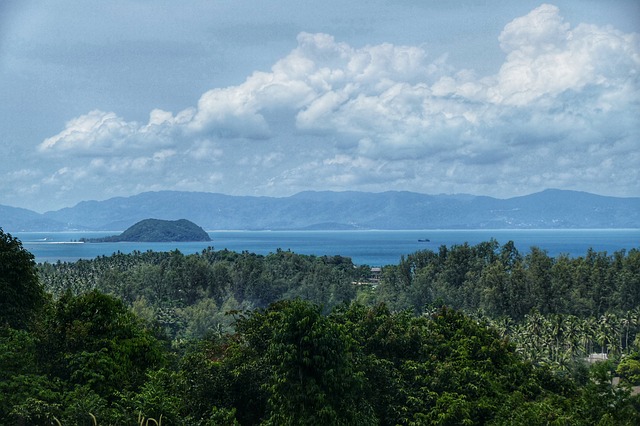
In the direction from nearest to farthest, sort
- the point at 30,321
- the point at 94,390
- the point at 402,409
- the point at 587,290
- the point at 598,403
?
the point at 598,403 → the point at 94,390 → the point at 402,409 → the point at 30,321 → the point at 587,290

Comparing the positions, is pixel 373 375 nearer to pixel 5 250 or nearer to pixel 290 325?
pixel 290 325

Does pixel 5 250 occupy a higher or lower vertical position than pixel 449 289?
higher

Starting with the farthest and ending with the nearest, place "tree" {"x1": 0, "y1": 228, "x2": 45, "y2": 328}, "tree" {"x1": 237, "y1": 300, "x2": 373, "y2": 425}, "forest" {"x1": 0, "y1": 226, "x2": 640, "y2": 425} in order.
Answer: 1. "tree" {"x1": 0, "y1": 228, "x2": 45, "y2": 328}
2. "forest" {"x1": 0, "y1": 226, "x2": 640, "y2": 425}
3. "tree" {"x1": 237, "y1": 300, "x2": 373, "y2": 425}

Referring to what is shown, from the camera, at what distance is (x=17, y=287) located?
1656cm

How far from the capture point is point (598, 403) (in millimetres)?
12445

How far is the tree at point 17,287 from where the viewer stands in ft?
52.6

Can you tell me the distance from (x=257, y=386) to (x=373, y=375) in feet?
9.49

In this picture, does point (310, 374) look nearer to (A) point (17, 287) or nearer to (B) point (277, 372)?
(B) point (277, 372)

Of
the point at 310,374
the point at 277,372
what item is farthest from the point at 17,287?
the point at 310,374

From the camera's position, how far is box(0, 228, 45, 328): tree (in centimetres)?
1605

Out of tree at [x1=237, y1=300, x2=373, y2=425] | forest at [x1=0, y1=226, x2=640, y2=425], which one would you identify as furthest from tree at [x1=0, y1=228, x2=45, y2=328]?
tree at [x1=237, y1=300, x2=373, y2=425]

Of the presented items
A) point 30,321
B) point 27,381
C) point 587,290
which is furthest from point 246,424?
point 587,290

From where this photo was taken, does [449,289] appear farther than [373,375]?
Yes

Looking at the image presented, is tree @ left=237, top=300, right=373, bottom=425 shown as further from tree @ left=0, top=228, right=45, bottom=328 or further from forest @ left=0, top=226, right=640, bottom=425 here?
tree @ left=0, top=228, right=45, bottom=328
